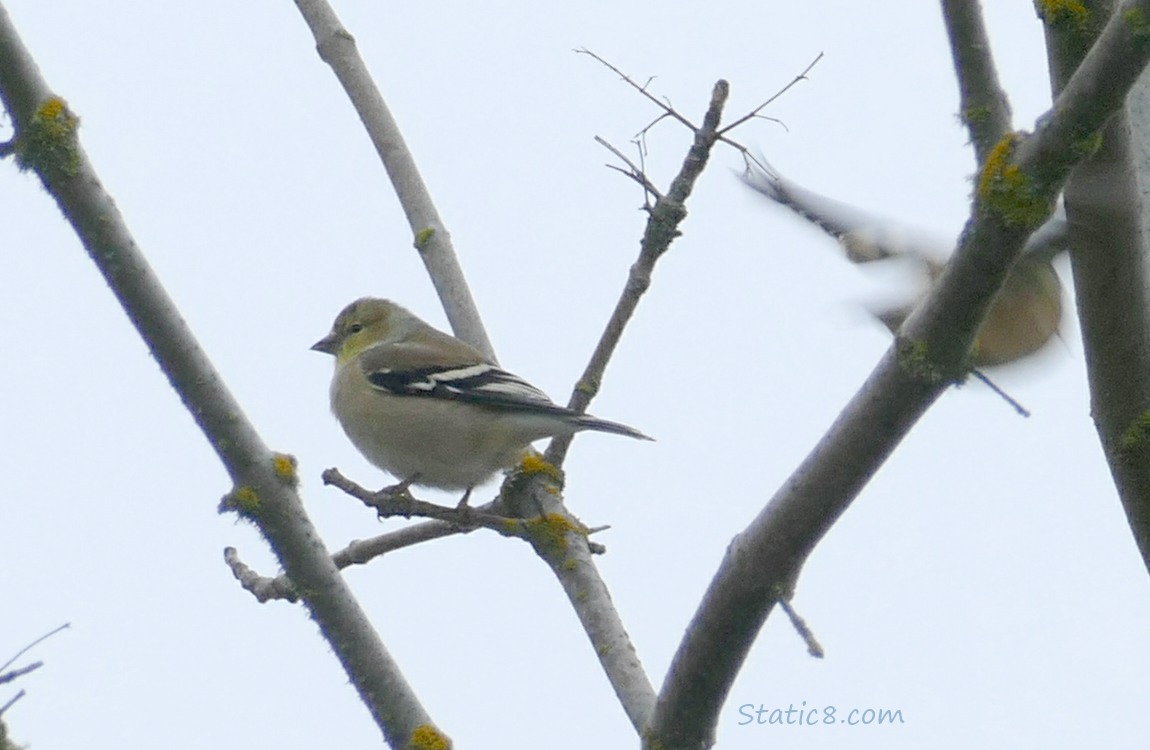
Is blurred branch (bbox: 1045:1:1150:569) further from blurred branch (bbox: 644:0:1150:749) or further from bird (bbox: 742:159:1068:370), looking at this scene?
blurred branch (bbox: 644:0:1150:749)

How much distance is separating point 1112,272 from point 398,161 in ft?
10.5

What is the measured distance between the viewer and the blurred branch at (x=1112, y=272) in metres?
2.89

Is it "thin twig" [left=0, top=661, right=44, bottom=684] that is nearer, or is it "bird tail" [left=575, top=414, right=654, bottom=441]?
"thin twig" [left=0, top=661, right=44, bottom=684]

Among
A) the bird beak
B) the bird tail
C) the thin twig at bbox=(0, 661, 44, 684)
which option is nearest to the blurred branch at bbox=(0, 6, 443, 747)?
the thin twig at bbox=(0, 661, 44, 684)

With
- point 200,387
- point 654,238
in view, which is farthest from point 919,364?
point 654,238

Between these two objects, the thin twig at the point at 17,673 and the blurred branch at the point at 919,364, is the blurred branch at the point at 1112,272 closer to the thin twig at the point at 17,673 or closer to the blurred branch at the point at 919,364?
the blurred branch at the point at 919,364

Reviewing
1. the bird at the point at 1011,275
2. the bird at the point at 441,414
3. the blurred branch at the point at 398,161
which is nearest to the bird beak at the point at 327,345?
the bird at the point at 441,414

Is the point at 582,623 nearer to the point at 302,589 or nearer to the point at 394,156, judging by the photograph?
the point at 302,589

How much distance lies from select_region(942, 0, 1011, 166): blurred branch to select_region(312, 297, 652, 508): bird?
103 inches

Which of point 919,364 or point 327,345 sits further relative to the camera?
point 327,345

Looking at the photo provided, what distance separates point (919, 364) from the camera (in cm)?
213

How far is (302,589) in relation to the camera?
9.45ft

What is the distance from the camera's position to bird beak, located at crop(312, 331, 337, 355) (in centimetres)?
830

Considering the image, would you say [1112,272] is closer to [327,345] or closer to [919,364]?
[919,364]
